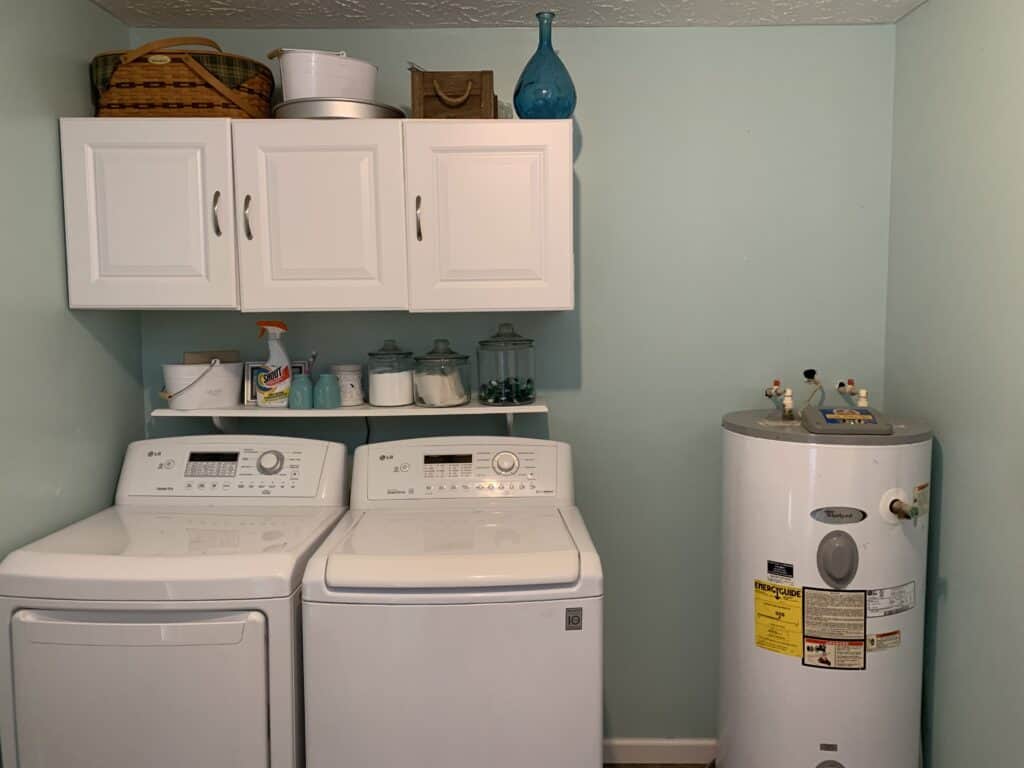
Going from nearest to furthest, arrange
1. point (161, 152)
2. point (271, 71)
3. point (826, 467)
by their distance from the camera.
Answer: point (826, 467) < point (161, 152) < point (271, 71)

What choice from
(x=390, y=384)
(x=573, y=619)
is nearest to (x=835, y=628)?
(x=573, y=619)

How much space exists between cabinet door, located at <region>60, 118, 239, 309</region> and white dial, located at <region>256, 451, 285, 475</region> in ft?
1.45

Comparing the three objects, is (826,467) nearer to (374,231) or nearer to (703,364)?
(703,364)

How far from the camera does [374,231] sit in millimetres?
2109

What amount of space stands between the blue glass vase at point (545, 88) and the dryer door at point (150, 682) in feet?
4.57

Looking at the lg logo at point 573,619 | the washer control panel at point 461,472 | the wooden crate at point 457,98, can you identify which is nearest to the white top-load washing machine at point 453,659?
the lg logo at point 573,619

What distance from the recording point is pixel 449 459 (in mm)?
2236

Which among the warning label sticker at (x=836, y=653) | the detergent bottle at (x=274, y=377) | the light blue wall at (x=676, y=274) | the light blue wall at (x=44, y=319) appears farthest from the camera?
the light blue wall at (x=676, y=274)

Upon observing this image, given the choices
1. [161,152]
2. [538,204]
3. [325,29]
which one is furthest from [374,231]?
[325,29]

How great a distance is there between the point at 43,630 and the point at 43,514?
372mm

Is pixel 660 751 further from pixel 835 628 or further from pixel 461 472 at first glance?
pixel 461 472

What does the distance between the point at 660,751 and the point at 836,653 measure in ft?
2.82

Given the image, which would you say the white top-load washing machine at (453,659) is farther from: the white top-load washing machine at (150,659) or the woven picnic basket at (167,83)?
the woven picnic basket at (167,83)

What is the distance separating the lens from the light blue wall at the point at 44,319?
1.84 m
